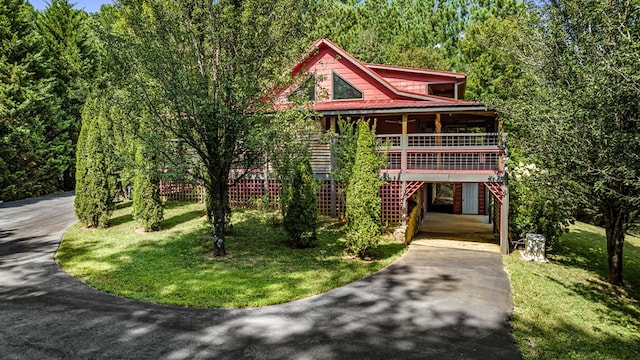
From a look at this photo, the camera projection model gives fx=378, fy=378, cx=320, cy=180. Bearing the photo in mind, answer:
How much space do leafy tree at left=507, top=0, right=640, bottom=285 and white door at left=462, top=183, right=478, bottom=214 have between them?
11223 millimetres

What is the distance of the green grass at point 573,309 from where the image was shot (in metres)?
6.45

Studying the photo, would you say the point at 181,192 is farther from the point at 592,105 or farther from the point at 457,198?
the point at 592,105

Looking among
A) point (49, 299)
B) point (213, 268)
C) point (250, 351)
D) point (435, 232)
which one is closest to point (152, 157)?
point (213, 268)

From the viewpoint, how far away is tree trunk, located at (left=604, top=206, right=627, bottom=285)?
10.4 meters

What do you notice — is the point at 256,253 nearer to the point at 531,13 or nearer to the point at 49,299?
the point at 49,299

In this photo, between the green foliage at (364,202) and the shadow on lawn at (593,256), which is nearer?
the green foliage at (364,202)

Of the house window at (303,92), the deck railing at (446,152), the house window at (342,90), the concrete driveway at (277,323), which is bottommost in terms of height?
the concrete driveway at (277,323)

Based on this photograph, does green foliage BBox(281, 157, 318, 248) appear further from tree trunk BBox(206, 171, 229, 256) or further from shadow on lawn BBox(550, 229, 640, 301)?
shadow on lawn BBox(550, 229, 640, 301)

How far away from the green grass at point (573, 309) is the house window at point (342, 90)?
11.2 m

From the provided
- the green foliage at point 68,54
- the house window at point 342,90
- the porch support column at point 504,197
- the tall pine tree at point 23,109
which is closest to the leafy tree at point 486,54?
the house window at point 342,90

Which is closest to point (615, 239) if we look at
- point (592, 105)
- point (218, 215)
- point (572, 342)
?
point (592, 105)

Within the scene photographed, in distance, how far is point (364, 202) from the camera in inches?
431

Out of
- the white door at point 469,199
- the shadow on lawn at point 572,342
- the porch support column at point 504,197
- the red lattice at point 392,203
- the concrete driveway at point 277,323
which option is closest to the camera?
the concrete driveway at point 277,323

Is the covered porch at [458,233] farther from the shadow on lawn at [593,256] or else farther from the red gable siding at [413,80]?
the red gable siding at [413,80]
